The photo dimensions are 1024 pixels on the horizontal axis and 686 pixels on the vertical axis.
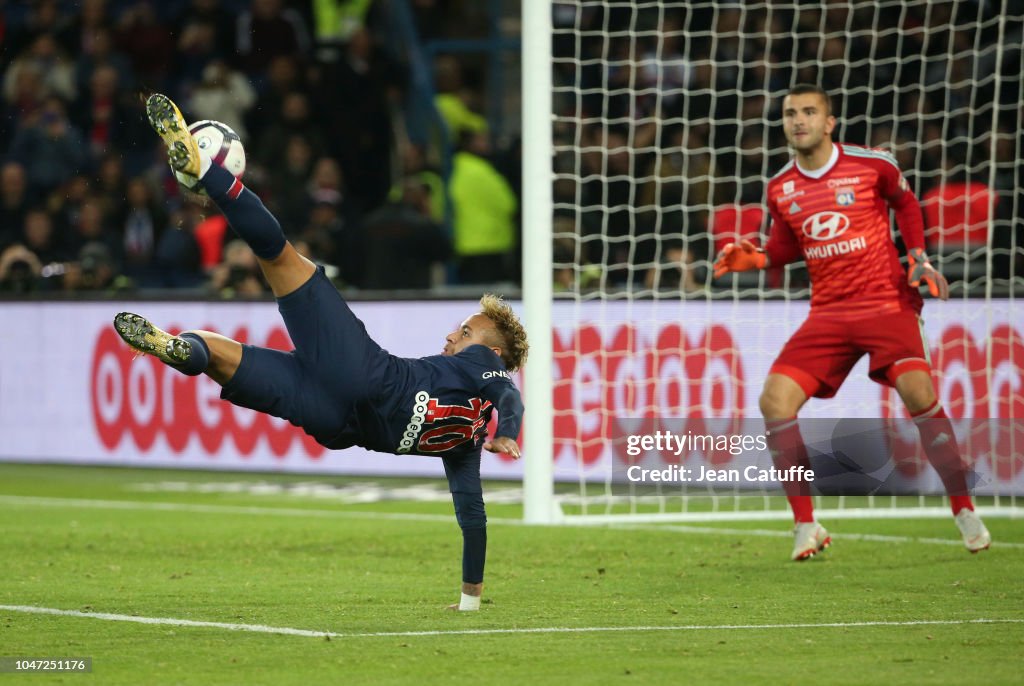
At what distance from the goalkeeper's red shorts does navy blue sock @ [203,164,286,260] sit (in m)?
3.61

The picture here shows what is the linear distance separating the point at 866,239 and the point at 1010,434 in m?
3.22

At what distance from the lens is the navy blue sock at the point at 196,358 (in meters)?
7.00

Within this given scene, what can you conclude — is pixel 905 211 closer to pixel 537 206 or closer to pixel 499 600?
pixel 537 206

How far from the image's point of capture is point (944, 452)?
31.6ft

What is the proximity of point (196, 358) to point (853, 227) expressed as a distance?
165 inches

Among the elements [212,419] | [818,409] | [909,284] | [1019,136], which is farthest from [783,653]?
[212,419]

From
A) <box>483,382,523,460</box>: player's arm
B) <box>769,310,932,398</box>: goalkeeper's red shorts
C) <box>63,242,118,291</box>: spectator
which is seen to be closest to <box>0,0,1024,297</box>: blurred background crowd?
<box>63,242,118,291</box>: spectator

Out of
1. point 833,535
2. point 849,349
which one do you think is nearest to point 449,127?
point 833,535

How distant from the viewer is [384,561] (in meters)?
9.73

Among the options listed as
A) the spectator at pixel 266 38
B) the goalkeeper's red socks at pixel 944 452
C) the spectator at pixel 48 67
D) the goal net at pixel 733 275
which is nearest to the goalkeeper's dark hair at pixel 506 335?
the goalkeeper's red socks at pixel 944 452

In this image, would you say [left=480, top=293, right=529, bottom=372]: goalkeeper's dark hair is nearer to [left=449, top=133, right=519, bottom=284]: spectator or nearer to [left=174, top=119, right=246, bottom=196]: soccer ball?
[left=174, top=119, right=246, bottom=196]: soccer ball

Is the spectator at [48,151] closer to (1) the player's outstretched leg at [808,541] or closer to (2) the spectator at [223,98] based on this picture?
(2) the spectator at [223,98]

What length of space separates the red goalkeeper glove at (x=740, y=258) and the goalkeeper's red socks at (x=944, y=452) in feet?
4.05

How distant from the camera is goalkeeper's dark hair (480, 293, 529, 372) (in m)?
7.73
